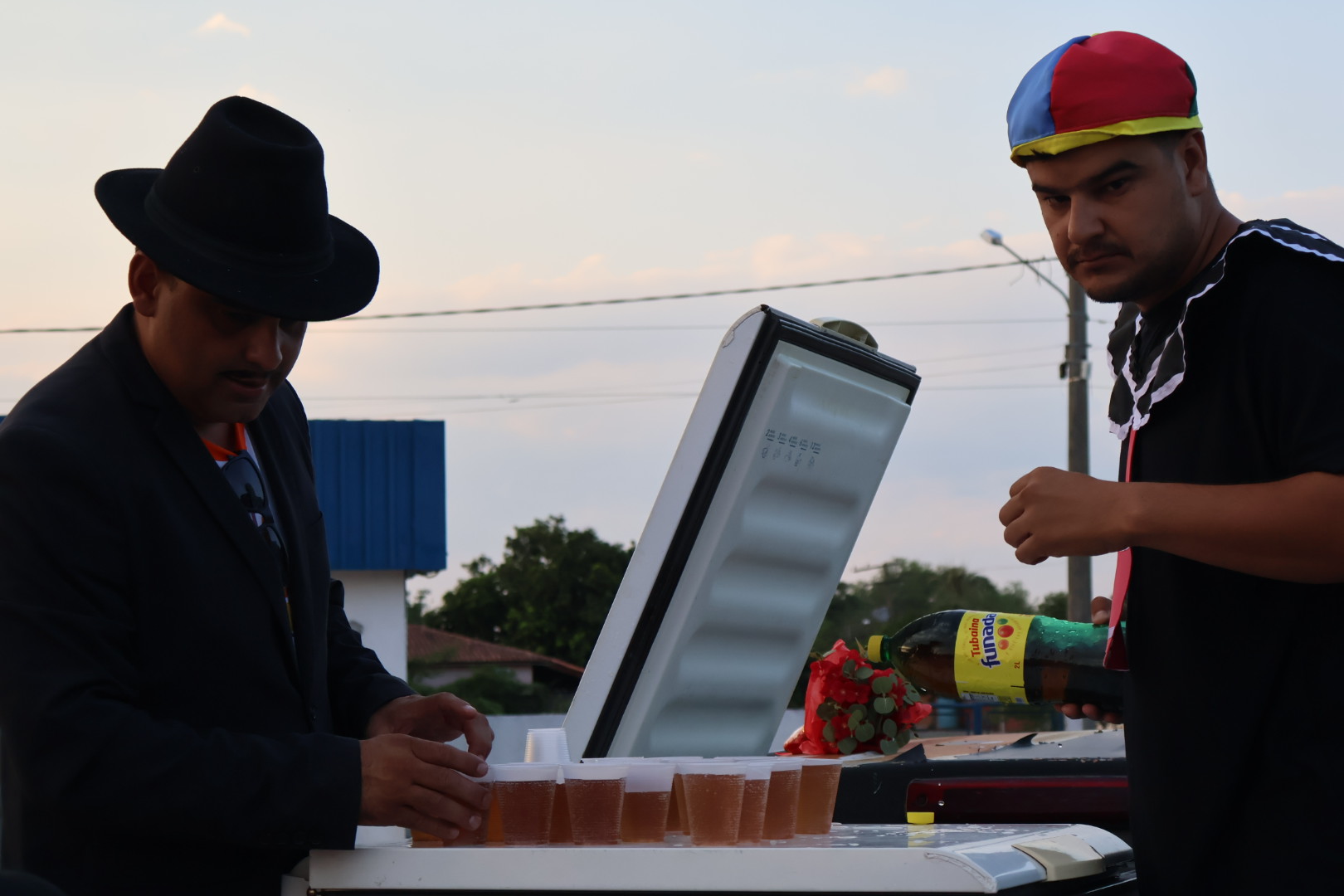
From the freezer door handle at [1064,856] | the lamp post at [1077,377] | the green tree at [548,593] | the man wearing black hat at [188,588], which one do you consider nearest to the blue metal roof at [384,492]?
the lamp post at [1077,377]

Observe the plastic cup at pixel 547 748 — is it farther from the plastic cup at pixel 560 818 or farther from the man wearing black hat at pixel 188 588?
the plastic cup at pixel 560 818

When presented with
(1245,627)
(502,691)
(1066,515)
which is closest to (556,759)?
(1066,515)

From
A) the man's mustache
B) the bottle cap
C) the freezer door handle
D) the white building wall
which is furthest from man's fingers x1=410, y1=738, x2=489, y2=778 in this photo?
the white building wall

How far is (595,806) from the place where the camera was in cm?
197

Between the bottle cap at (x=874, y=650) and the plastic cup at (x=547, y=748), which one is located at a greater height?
the bottle cap at (x=874, y=650)

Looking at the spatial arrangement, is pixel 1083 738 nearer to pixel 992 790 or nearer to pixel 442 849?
pixel 992 790

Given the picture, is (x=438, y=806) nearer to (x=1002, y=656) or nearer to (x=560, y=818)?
(x=560, y=818)

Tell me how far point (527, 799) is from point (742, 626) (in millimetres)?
1720

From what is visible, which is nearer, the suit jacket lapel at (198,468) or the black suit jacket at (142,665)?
the black suit jacket at (142,665)

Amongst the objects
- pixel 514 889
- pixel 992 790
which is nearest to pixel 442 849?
pixel 514 889

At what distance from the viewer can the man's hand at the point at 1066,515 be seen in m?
1.73

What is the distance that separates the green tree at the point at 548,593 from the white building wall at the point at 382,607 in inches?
660

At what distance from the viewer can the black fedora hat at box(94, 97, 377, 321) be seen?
205cm

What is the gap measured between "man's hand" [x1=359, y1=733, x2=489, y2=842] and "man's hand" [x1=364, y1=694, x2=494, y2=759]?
0.91 feet
